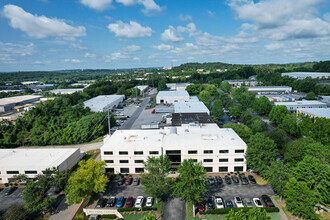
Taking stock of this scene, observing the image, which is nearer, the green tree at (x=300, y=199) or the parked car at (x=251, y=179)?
the green tree at (x=300, y=199)

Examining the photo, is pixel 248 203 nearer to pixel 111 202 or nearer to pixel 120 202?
pixel 120 202

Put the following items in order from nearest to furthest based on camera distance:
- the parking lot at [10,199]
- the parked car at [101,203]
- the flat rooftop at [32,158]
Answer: the parked car at [101,203], the parking lot at [10,199], the flat rooftop at [32,158]

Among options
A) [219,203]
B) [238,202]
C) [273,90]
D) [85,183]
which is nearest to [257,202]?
[238,202]

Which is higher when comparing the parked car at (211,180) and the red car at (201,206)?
the parked car at (211,180)

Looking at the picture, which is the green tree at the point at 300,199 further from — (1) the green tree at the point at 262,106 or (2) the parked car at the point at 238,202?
(1) the green tree at the point at 262,106

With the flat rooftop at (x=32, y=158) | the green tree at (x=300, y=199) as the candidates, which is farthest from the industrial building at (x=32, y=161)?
the green tree at (x=300, y=199)

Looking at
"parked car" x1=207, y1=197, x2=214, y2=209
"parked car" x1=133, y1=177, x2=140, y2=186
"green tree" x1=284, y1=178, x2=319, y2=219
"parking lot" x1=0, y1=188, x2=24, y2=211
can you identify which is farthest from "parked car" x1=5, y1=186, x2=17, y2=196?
"green tree" x1=284, y1=178, x2=319, y2=219
